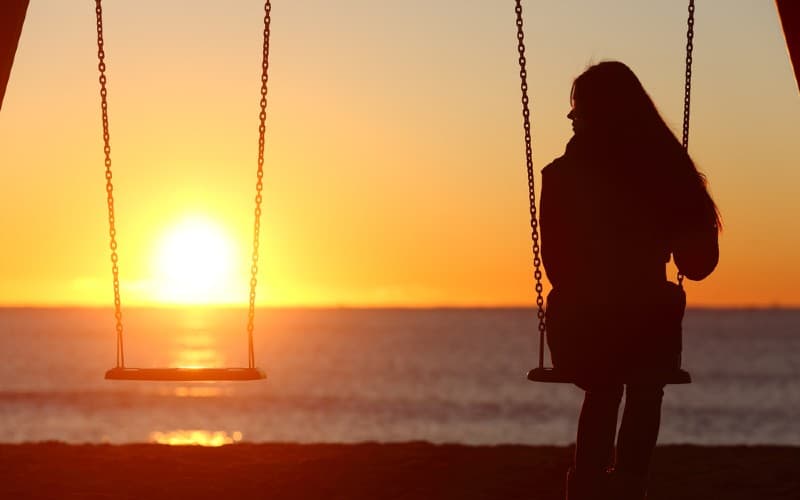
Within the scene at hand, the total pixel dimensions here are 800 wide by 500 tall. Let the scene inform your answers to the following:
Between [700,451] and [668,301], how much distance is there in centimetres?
548

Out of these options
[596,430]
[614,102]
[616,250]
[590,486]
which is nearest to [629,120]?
[614,102]

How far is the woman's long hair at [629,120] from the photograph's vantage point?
6422 mm

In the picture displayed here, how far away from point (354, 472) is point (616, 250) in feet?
14.3

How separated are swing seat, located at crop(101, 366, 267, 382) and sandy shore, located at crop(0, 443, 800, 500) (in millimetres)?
1901

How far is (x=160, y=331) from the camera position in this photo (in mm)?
160875

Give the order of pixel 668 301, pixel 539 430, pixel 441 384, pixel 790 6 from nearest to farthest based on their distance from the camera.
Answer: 1. pixel 668 301
2. pixel 790 6
3. pixel 539 430
4. pixel 441 384

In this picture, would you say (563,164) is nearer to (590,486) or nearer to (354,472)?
A: (590,486)

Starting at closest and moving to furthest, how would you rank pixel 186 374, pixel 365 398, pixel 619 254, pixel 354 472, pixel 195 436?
pixel 619 254, pixel 186 374, pixel 354 472, pixel 195 436, pixel 365 398

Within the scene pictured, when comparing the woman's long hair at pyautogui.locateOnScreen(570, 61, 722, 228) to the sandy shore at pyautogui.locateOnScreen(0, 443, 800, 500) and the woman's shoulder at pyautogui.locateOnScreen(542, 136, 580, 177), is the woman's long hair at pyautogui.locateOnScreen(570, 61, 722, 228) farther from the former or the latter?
the sandy shore at pyautogui.locateOnScreen(0, 443, 800, 500)

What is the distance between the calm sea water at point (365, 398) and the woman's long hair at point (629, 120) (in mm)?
37668

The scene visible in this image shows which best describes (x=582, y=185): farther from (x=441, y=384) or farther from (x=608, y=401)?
(x=441, y=384)

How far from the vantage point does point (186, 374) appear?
7.66 meters

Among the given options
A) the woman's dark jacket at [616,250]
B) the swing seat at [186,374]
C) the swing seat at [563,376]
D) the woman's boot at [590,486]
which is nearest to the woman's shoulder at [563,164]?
the woman's dark jacket at [616,250]

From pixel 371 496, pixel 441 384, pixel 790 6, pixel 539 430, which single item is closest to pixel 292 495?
pixel 371 496
